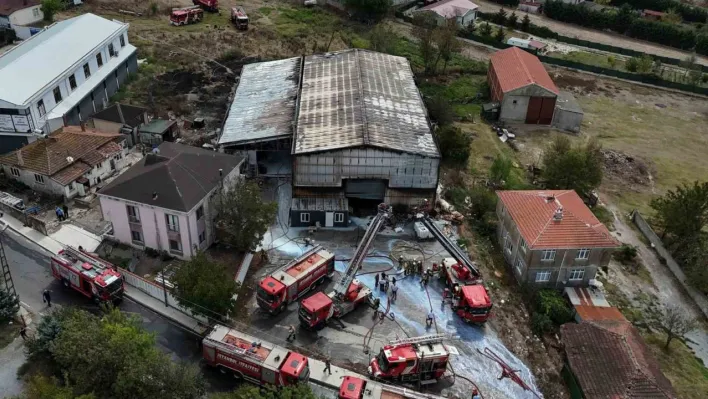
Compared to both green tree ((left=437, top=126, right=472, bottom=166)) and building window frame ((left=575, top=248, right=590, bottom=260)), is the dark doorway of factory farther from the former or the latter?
building window frame ((left=575, top=248, right=590, bottom=260))

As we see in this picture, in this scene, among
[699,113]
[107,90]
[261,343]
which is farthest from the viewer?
[699,113]

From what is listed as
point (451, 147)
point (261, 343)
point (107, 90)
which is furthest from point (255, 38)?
point (261, 343)

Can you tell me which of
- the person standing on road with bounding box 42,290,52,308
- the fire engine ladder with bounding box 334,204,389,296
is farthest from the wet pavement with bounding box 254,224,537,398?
the person standing on road with bounding box 42,290,52,308

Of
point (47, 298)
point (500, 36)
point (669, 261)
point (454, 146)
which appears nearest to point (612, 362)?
point (669, 261)

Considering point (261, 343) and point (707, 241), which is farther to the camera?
point (707, 241)

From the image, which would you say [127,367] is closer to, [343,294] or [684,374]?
[343,294]

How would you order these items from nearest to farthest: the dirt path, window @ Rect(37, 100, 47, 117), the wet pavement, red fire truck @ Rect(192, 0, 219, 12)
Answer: the wet pavement < window @ Rect(37, 100, 47, 117) < red fire truck @ Rect(192, 0, 219, 12) < the dirt path
